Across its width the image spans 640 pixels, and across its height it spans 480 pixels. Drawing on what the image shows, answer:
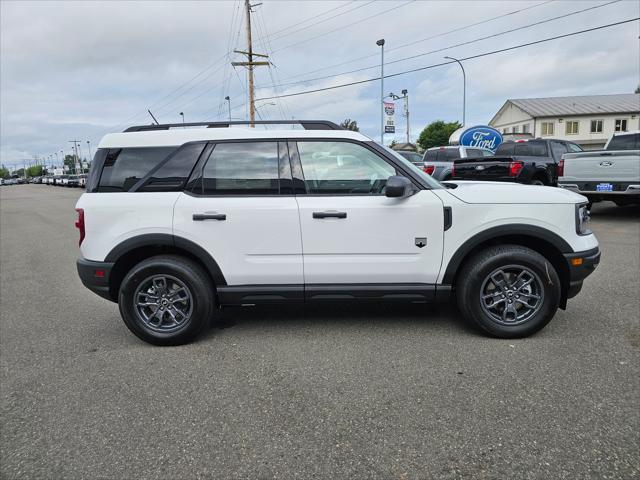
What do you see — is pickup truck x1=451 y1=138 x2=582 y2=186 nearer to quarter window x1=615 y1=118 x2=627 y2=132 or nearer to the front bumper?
the front bumper

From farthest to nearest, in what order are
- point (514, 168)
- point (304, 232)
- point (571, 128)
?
point (571, 128)
point (514, 168)
point (304, 232)

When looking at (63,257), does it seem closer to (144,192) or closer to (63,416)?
(144,192)

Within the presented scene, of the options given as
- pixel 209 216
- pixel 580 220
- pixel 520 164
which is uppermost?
pixel 520 164

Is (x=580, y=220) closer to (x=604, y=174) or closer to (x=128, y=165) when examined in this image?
(x=128, y=165)

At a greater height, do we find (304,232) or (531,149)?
(531,149)

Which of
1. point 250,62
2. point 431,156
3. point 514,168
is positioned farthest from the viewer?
point 250,62

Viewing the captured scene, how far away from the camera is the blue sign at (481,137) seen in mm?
18672

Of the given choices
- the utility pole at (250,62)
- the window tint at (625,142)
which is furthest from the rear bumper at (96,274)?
the utility pole at (250,62)

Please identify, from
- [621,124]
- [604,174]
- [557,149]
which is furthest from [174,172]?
Answer: [621,124]

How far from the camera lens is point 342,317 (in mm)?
4617

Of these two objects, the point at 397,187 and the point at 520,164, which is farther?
the point at 520,164

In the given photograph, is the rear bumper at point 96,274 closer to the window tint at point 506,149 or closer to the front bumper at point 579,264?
the front bumper at point 579,264

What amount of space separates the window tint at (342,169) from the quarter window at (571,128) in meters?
58.7

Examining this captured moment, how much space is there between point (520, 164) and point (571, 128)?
5112 cm
